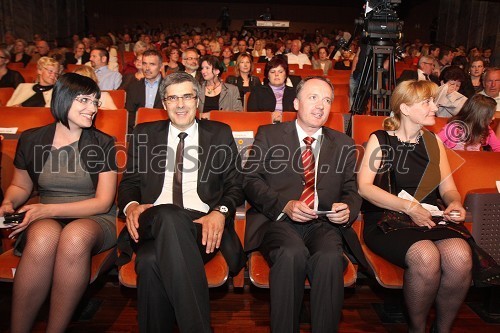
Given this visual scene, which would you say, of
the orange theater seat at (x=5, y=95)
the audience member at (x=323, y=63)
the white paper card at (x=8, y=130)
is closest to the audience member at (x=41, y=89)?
the orange theater seat at (x=5, y=95)

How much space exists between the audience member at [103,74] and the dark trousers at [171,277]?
335cm

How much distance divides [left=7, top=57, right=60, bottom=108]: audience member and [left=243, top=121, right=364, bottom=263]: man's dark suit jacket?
2234mm

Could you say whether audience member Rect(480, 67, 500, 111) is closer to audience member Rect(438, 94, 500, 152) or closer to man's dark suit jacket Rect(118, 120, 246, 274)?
audience member Rect(438, 94, 500, 152)

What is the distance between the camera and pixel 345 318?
223cm

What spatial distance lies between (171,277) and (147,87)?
2.66m

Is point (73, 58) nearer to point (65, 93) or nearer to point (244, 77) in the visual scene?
point (244, 77)

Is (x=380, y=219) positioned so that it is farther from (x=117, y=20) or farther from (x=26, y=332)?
(x=117, y=20)


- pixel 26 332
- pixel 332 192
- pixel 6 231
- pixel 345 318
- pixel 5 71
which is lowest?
pixel 345 318

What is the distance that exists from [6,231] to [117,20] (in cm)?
1504

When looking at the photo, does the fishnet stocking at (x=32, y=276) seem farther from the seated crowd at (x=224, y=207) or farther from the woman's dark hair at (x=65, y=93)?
the woman's dark hair at (x=65, y=93)

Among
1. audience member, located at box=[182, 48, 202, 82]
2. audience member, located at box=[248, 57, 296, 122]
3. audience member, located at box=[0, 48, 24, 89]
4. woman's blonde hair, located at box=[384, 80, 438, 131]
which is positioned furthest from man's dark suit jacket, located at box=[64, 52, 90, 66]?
woman's blonde hair, located at box=[384, 80, 438, 131]

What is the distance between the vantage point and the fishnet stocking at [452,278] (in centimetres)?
184

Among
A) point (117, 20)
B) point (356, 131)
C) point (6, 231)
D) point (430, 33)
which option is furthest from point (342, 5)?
point (6, 231)

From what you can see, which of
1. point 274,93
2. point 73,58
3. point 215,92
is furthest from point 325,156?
point 73,58
